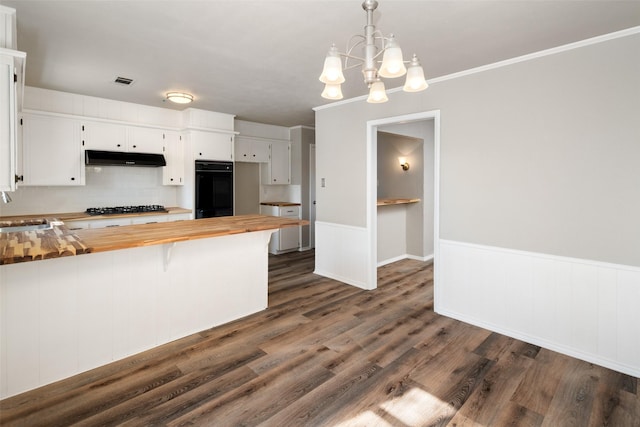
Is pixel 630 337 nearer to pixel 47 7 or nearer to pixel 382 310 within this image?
pixel 382 310

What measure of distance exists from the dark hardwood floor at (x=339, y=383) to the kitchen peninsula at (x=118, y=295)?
0.43 ft

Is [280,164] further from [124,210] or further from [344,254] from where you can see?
[124,210]

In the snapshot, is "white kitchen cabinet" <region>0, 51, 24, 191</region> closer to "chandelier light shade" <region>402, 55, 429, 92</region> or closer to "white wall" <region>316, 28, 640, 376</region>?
"chandelier light shade" <region>402, 55, 429, 92</region>

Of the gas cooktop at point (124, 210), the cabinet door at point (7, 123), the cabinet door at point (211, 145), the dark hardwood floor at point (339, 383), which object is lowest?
the dark hardwood floor at point (339, 383)

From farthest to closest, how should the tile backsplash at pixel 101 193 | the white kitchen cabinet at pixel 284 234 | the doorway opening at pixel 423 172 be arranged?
the white kitchen cabinet at pixel 284 234, the tile backsplash at pixel 101 193, the doorway opening at pixel 423 172

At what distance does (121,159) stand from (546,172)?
186 inches

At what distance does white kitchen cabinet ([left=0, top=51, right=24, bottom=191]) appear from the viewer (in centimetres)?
195

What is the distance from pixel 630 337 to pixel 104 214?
5.30 m

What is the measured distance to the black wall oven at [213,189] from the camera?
16.1 ft

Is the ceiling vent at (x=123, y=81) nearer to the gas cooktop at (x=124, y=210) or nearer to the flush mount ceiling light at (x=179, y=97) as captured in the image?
the flush mount ceiling light at (x=179, y=97)

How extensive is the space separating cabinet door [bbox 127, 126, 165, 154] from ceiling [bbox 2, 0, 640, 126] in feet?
3.47

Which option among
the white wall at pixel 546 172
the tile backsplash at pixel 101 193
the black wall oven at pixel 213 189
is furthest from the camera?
the black wall oven at pixel 213 189

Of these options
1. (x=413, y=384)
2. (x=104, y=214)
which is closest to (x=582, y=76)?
(x=413, y=384)

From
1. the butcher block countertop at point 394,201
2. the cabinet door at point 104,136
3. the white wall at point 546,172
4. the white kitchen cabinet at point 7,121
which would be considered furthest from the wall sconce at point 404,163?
the white kitchen cabinet at point 7,121
